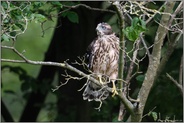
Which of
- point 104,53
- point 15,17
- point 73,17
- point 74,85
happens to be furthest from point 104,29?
point 74,85

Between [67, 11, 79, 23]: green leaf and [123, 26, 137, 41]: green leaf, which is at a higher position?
[123, 26, 137, 41]: green leaf

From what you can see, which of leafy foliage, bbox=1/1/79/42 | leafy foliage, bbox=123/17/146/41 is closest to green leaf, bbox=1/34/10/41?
leafy foliage, bbox=1/1/79/42

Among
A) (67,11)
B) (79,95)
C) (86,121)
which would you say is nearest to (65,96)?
(79,95)

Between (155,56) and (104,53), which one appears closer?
(155,56)

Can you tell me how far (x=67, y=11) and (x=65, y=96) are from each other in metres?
2.24

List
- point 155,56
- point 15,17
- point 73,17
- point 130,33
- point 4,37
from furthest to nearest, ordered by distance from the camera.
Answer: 1. point 73,17
2. point 15,17
3. point 155,56
4. point 4,37
5. point 130,33

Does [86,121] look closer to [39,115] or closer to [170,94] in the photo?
[170,94]

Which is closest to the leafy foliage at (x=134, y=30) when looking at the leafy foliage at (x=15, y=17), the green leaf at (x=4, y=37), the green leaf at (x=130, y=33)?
the green leaf at (x=130, y=33)

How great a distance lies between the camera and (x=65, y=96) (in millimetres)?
8359

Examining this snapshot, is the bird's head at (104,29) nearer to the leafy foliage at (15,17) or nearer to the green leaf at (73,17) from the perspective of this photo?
the green leaf at (73,17)

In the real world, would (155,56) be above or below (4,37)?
below

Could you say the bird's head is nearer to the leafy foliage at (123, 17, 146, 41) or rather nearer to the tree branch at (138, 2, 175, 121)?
the tree branch at (138, 2, 175, 121)

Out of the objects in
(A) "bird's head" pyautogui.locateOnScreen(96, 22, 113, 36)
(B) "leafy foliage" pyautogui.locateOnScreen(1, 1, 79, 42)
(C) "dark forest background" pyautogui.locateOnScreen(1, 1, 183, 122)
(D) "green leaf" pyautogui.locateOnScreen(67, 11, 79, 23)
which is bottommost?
(C) "dark forest background" pyautogui.locateOnScreen(1, 1, 183, 122)

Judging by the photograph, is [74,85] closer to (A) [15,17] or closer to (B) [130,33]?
(A) [15,17]
